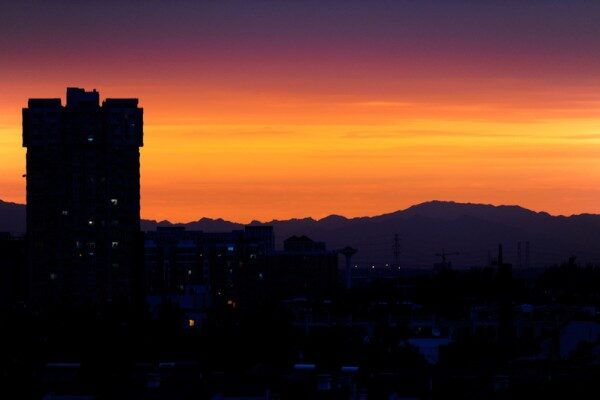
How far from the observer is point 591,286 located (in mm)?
196625

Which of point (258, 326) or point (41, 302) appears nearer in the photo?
point (258, 326)

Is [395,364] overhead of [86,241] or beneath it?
beneath

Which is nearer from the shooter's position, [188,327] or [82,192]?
[188,327]

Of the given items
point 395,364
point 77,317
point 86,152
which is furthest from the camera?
point 86,152

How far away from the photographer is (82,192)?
18475cm

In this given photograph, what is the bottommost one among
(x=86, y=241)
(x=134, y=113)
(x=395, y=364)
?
(x=395, y=364)

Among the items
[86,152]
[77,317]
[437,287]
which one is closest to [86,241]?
[86,152]

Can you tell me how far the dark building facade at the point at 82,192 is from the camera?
178 meters

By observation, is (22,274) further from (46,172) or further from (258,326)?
(258,326)

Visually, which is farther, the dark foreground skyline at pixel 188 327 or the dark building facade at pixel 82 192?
the dark building facade at pixel 82 192

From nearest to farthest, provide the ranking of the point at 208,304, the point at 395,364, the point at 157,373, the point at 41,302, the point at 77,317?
the point at 157,373 < the point at 395,364 < the point at 77,317 < the point at 208,304 < the point at 41,302

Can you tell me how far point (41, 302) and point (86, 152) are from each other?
2118 centimetres

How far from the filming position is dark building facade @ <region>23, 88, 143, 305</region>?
17775 centimetres

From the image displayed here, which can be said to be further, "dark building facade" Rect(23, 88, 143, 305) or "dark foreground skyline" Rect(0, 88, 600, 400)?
"dark building facade" Rect(23, 88, 143, 305)
